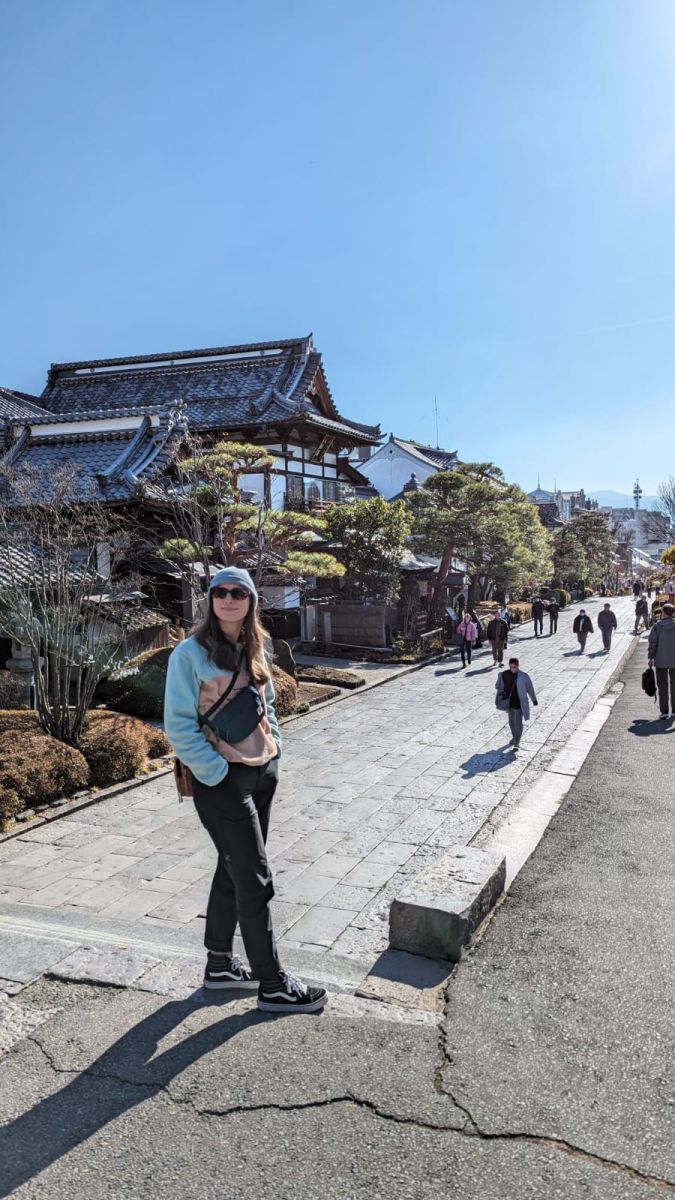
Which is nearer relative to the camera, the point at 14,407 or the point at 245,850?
the point at 245,850

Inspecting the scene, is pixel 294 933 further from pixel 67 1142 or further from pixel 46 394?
pixel 46 394

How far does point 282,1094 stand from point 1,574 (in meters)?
9.50

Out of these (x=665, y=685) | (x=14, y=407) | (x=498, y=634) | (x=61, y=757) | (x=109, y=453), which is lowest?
(x=61, y=757)

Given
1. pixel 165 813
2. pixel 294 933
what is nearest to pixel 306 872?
pixel 294 933

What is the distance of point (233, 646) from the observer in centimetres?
381

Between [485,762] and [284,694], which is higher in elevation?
[284,694]

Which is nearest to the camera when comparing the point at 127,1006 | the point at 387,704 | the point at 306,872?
the point at 127,1006

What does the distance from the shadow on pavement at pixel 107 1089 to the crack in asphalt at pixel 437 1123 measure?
31 mm

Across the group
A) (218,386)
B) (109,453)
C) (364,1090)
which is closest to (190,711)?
(364,1090)

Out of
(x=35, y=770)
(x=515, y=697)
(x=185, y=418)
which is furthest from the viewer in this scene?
(x=185, y=418)

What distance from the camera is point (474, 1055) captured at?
336 centimetres

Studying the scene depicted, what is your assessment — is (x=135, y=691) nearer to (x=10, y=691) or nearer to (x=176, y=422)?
(x=10, y=691)

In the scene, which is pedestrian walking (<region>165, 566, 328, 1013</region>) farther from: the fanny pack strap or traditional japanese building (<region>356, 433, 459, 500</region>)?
traditional japanese building (<region>356, 433, 459, 500</region>)

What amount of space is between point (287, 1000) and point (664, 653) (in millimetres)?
10239
